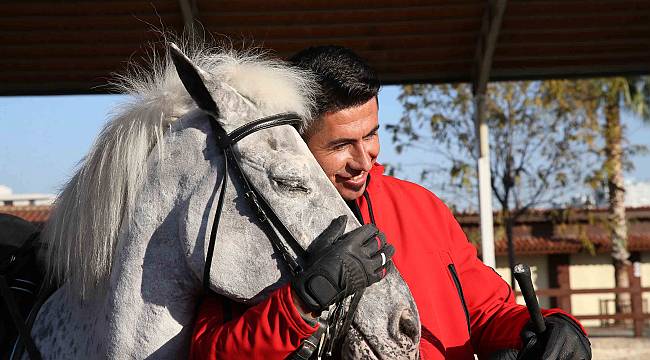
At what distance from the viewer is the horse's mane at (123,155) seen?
2.14 meters

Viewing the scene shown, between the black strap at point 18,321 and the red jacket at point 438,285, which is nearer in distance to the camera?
the black strap at point 18,321

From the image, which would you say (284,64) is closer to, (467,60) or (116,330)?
(116,330)

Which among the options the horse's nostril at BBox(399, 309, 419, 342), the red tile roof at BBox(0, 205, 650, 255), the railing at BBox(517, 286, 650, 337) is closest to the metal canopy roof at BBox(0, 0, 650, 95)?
the horse's nostril at BBox(399, 309, 419, 342)

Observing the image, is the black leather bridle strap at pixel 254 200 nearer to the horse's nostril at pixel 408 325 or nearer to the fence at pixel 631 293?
the horse's nostril at pixel 408 325

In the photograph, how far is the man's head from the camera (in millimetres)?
2488

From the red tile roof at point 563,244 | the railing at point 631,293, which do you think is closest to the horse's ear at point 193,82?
the railing at point 631,293

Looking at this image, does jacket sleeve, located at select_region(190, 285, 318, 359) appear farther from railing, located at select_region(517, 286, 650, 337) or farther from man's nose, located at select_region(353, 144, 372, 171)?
railing, located at select_region(517, 286, 650, 337)

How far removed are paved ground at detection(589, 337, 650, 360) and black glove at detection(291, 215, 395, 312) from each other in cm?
1102

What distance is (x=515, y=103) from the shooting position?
19094mm

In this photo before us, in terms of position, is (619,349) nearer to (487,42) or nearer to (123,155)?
(487,42)

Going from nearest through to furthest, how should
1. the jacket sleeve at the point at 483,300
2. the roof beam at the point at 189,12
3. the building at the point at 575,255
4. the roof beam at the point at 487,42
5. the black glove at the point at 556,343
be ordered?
the black glove at the point at 556,343, the jacket sleeve at the point at 483,300, the roof beam at the point at 189,12, the roof beam at the point at 487,42, the building at the point at 575,255

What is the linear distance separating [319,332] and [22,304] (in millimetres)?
1140

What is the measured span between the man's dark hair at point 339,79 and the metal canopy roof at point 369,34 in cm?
403

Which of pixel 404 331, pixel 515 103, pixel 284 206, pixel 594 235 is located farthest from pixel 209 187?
pixel 594 235
